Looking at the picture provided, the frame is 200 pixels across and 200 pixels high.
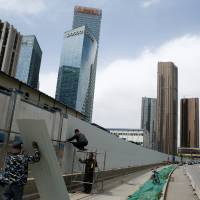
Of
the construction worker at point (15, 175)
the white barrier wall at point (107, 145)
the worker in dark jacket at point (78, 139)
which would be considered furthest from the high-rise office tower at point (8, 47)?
the construction worker at point (15, 175)

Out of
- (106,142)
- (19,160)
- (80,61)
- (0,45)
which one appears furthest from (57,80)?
(19,160)

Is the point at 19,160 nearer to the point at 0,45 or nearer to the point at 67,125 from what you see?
the point at 67,125

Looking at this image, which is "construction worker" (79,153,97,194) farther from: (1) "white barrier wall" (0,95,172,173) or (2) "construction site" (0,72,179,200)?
(1) "white barrier wall" (0,95,172,173)

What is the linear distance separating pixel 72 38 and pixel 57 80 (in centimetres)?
2740

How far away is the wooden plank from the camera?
5.14 meters

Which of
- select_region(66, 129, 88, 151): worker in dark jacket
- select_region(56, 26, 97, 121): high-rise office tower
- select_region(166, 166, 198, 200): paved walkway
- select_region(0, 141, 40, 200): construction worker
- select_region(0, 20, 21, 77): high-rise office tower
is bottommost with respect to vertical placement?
select_region(166, 166, 198, 200): paved walkway

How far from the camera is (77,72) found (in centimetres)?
18288

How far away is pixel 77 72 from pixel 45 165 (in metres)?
179

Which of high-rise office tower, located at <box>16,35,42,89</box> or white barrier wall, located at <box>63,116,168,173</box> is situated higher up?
high-rise office tower, located at <box>16,35,42,89</box>

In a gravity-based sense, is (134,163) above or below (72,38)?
below

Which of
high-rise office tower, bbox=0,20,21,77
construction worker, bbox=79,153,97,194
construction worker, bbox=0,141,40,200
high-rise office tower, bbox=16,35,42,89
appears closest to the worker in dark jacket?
construction worker, bbox=79,153,97,194

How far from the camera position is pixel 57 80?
639 feet

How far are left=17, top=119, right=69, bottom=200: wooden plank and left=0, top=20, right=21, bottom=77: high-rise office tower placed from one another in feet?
306

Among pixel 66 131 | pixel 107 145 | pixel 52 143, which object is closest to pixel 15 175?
pixel 52 143
